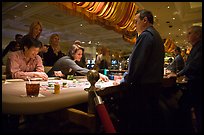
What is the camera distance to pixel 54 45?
3.42 m

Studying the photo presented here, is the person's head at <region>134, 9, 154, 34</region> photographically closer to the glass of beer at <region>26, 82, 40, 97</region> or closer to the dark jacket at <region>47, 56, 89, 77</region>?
the dark jacket at <region>47, 56, 89, 77</region>

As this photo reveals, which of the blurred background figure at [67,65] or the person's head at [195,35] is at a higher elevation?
the person's head at [195,35]

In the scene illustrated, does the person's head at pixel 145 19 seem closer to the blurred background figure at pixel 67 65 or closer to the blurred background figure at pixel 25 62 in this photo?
the blurred background figure at pixel 67 65

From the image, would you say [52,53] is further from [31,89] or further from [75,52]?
[31,89]

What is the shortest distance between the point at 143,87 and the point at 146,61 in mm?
251

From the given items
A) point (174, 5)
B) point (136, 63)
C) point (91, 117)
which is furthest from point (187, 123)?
point (174, 5)

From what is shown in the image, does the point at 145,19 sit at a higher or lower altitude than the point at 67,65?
higher

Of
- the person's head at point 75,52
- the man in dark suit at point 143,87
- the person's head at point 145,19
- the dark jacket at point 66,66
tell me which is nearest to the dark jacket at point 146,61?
the man in dark suit at point 143,87

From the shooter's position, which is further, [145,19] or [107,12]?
[107,12]

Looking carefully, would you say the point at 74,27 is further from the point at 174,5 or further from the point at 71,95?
the point at 71,95

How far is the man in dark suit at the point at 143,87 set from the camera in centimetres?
154

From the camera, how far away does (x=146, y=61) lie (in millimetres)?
1585

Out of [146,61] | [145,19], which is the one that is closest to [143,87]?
[146,61]

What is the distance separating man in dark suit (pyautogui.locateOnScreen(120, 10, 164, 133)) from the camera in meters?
1.54
